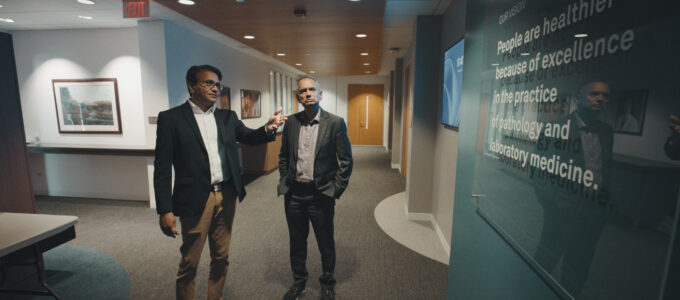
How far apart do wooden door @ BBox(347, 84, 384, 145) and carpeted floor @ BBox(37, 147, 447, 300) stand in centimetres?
611

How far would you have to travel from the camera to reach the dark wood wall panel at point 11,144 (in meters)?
2.14

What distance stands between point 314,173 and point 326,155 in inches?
5.8

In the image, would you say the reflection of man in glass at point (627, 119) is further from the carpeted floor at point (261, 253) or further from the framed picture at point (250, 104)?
the framed picture at point (250, 104)

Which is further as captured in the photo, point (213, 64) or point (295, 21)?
point (213, 64)

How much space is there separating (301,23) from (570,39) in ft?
9.43

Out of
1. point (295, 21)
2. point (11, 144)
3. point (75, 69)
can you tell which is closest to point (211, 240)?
point (11, 144)

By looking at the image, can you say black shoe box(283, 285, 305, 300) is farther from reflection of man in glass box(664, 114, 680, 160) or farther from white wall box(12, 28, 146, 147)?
white wall box(12, 28, 146, 147)

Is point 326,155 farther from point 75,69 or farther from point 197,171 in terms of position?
point 75,69

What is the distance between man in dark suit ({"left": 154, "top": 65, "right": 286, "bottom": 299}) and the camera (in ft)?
5.32

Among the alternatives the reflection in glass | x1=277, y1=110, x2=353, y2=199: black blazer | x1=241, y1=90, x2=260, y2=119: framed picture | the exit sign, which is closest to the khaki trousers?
x1=277, y1=110, x2=353, y2=199: black blazer

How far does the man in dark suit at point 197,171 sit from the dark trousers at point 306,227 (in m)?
0.39

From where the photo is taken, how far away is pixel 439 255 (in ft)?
9.18

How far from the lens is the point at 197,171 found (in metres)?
1.65

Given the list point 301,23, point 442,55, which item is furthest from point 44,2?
point 442,55
